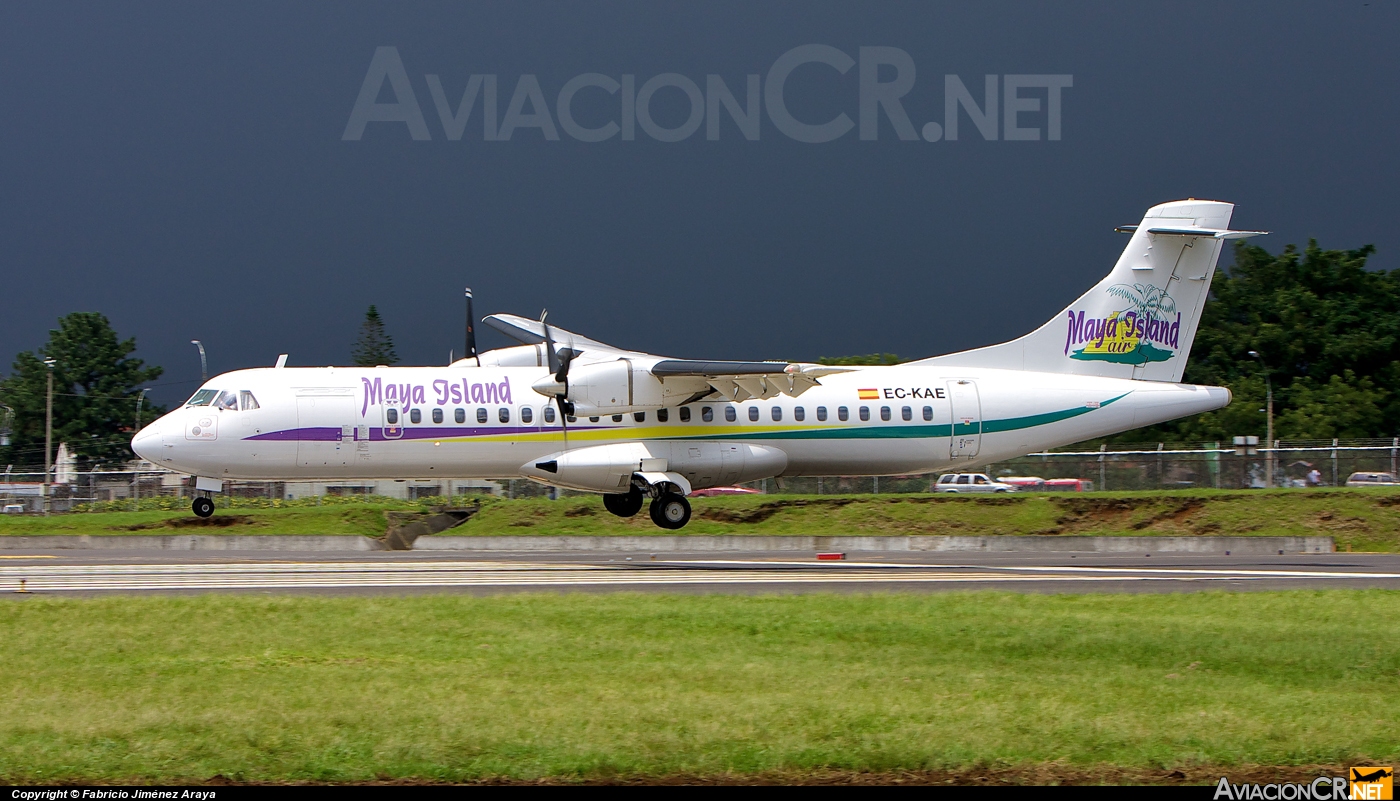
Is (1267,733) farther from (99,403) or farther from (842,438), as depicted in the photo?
(99,403)

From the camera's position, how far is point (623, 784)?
7441 millimetres

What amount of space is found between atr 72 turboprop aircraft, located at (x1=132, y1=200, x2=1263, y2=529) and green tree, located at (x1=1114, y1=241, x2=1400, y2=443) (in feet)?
116

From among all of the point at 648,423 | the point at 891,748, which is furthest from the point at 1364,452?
the point at 891,748

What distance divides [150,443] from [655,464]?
401 inches

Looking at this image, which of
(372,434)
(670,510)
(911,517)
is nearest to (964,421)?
(911,517)

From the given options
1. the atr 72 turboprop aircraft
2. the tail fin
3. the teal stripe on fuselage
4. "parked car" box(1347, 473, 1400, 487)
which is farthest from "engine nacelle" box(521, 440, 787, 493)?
"parked car" box(1347, 473, 1400, 487)

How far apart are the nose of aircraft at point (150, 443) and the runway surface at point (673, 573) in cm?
213

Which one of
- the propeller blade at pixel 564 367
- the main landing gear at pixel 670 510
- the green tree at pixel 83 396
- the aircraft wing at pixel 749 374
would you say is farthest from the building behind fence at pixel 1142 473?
the green tree at pixel 83 396

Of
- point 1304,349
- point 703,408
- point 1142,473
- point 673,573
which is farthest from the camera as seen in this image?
point 1304,349

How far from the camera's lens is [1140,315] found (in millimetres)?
28031

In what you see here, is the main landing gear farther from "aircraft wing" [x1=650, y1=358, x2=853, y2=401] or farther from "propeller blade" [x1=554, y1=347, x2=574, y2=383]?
"propeller blade" [x1=554, y1=347, x2=574, y2=383]

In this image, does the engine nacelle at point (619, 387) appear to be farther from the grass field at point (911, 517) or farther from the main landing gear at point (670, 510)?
the grass field at point (911, 517)

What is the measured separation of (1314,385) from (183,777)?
6726cm

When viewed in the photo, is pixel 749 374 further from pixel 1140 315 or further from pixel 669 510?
pixel 1140 315
